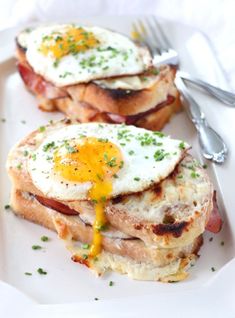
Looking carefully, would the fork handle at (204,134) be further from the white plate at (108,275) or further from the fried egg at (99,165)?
the fried egg at (99,165)

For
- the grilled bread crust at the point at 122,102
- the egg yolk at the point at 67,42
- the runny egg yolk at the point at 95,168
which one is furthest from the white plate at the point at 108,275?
the egg yolk at the point at 67,42

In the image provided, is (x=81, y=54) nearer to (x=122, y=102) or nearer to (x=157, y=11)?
(x=122, y=102)

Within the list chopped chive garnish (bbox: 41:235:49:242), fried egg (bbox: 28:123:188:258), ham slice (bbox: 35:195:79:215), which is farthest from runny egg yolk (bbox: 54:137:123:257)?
chopped chive garnish (bbox: 41:235:49:242)

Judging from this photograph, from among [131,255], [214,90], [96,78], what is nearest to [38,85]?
[96,78]

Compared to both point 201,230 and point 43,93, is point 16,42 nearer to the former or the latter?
point 43,93

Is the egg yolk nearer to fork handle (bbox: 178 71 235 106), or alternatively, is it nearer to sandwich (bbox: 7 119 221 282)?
fork handle (bbox: 178 71 235 106)

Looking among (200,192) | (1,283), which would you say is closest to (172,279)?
(200,192)
